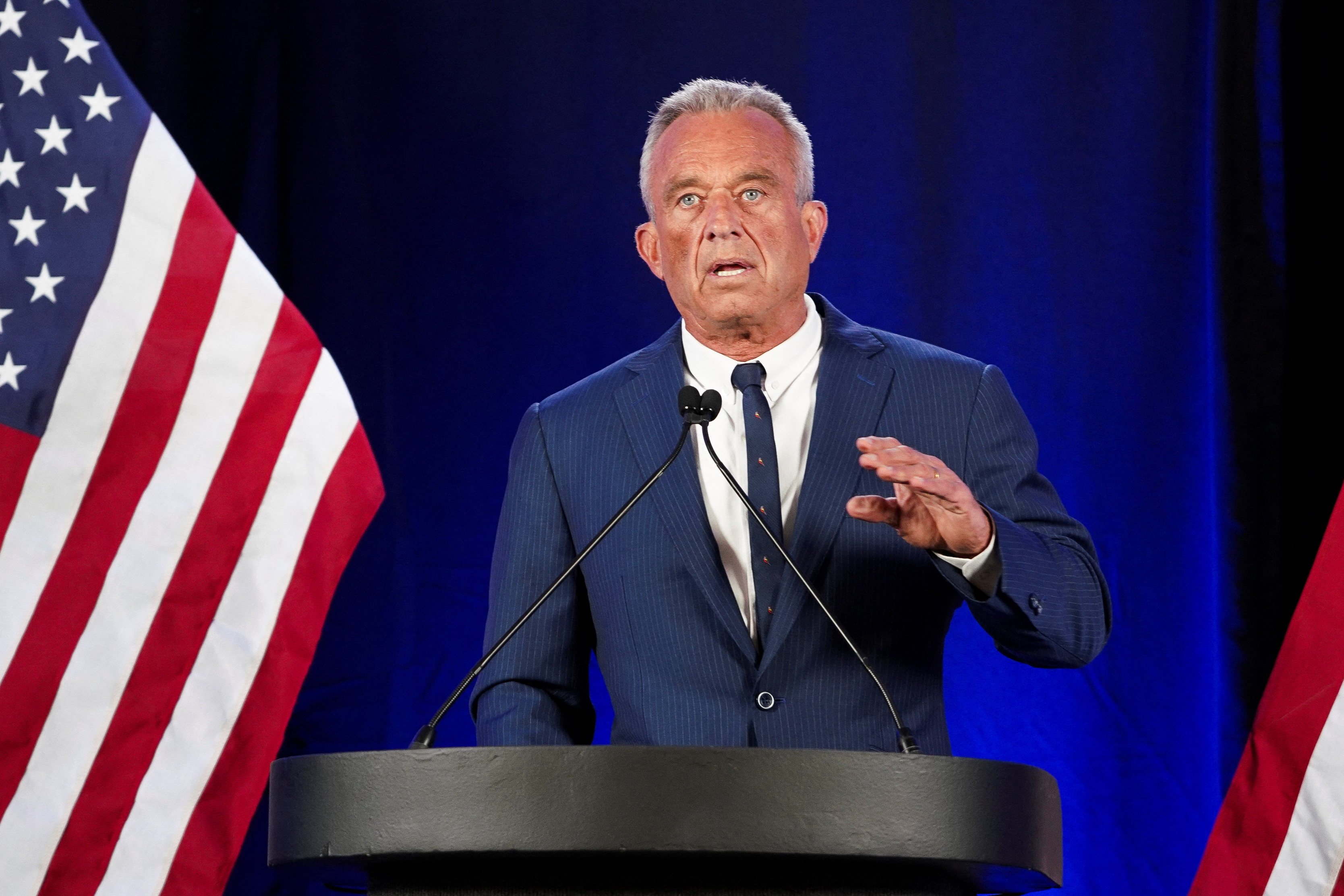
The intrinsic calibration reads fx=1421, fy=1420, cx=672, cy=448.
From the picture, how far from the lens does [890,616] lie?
1634 millimetres

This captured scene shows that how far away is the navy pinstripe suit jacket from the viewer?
1.57 metres

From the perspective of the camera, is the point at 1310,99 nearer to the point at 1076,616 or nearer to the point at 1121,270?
the point at 1121,270

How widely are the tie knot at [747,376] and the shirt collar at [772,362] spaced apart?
0.06 meters

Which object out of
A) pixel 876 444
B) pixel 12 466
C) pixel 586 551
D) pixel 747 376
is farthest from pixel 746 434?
pixel 12 466

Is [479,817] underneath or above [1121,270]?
underneath

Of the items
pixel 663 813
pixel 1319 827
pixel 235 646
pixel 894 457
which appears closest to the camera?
pixel 663 813

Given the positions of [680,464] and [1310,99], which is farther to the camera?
[1310,99]

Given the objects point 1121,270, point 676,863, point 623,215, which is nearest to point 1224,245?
point 1121,270

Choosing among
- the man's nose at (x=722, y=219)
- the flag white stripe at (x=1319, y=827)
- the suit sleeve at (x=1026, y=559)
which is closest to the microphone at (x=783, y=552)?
the suit sleeve at (x=1026, y=559)

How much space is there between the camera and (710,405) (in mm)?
1365

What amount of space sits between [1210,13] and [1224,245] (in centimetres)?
47

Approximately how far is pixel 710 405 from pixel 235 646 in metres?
1.44

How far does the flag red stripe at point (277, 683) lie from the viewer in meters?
2.44

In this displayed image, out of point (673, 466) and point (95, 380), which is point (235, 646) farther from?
point (673, 466)
